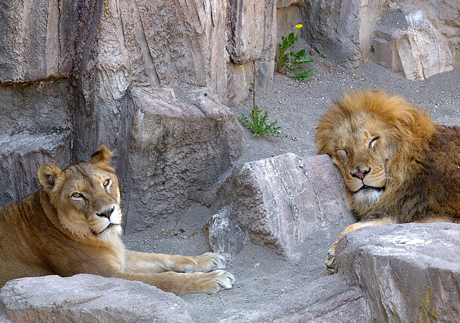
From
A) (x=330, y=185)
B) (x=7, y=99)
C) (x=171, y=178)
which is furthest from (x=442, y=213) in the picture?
(x=7, y=99)

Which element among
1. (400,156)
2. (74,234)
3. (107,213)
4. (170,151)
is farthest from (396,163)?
(74,234)

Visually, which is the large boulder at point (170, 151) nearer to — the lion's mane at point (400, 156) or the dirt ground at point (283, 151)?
the dirt ground at point (283, 151)

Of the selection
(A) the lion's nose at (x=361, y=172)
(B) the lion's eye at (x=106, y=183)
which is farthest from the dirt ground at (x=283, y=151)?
(B) the lion's eye at (x=106, y=183)

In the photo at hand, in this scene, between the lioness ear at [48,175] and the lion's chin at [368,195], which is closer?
the lioness ear at [48,175]

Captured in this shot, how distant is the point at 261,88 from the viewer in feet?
23.2

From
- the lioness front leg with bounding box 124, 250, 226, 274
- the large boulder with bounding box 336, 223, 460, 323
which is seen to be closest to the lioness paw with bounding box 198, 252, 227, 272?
the lioness front leg with bounding box 124, 250, 226, 274

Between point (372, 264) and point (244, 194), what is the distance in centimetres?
155

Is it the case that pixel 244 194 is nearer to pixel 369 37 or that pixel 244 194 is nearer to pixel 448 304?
pixel 448 304

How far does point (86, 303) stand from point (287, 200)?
6.42ft

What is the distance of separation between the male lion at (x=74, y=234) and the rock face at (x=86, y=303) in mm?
592

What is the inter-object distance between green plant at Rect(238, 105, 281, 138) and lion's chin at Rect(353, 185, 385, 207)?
1.67 metres

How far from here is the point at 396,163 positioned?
169 inches

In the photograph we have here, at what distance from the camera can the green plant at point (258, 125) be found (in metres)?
5.84

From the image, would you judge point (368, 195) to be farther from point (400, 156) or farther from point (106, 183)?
point (106, 183)
